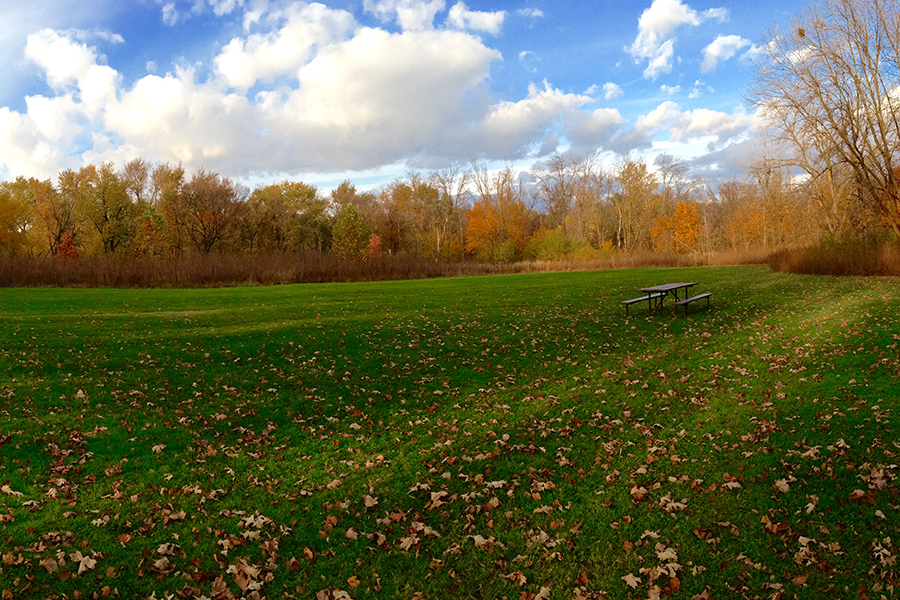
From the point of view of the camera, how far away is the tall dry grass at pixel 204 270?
1087 inches

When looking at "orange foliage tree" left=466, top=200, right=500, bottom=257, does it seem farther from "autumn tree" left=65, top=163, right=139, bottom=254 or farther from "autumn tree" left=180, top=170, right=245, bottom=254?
"autumn tree" left=65, top=163, right=139, bottom=254

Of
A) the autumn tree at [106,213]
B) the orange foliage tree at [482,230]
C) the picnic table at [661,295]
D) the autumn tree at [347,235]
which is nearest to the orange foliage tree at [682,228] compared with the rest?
the orange foliage tree at [482,230]

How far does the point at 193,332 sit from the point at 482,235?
2269 inches

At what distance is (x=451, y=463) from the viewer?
6531 mm

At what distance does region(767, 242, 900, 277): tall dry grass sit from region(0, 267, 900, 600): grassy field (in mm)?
→ 14039

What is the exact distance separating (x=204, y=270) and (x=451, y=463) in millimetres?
27195

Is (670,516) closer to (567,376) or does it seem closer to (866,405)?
(866,405)

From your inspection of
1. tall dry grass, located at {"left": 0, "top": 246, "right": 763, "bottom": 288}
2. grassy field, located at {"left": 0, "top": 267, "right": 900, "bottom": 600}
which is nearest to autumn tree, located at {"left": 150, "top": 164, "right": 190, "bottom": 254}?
tall dry grass, located at {"left": 0, "top": 246, "right": 763, "bottom": 288}

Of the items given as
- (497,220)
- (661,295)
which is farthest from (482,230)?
(661,295)

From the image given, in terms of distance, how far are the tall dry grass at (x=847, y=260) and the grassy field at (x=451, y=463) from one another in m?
14.0

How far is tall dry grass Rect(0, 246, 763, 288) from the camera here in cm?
2761

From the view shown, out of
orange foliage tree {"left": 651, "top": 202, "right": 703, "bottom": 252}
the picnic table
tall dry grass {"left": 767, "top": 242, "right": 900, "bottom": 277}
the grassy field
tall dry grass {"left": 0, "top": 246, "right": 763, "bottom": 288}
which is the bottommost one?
the grassy field

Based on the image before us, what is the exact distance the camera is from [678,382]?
367 inches

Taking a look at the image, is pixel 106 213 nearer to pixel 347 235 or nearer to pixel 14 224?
pixel 14 224
